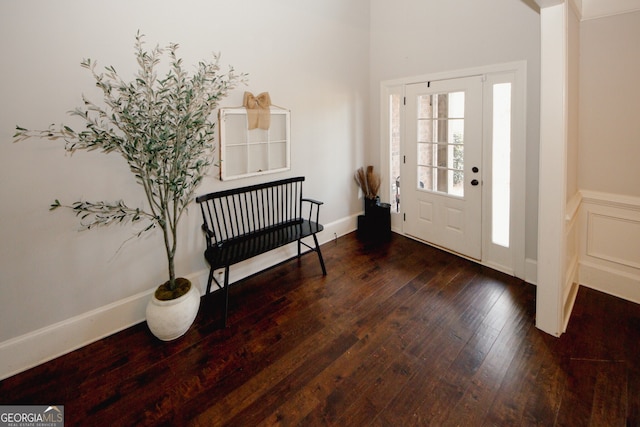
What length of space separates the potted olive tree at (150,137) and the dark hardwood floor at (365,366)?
1.08 ft

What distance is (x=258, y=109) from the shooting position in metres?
3.31

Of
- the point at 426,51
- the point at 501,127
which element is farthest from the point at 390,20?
the point at 501,127

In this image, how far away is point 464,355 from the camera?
2260mm

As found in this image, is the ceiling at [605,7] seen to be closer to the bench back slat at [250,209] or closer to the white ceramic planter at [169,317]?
the bench back slat at [250,209]

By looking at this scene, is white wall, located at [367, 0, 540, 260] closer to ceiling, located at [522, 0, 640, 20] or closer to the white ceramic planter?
ceiling, located at [522, 0, 640, 20]

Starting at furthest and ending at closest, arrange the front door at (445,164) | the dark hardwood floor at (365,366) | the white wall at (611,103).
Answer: the front door at (445,164) < the white wall at (611,103) < the dark hardwood floor at (365,366)

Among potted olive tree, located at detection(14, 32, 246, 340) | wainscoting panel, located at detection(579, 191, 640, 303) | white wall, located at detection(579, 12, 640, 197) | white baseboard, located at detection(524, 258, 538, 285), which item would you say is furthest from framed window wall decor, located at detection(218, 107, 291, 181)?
wainscoting panel, located at detection(579, 191, 640, 303)

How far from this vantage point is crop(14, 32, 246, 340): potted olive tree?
2277 mm

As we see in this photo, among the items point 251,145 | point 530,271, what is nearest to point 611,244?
point 530,271

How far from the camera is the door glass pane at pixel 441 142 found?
3.65 m

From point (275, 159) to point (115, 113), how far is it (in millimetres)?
1561

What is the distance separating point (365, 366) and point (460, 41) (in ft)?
10.9

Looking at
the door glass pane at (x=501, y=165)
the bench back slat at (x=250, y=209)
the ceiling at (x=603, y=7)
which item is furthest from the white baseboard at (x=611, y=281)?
the bench back slat at (x=250, y=209)

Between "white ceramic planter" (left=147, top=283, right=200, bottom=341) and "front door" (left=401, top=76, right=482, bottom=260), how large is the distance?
2.95 m
